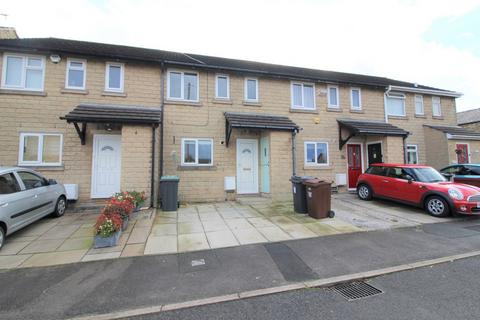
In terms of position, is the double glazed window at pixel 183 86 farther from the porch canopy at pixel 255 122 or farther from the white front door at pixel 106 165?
the white front door at pixel 106 165

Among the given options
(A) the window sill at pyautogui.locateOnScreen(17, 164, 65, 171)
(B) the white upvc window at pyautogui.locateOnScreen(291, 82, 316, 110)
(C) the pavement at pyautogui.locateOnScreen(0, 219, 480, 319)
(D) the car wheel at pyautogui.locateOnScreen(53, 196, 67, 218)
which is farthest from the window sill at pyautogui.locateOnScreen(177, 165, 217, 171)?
(C) the pavement at pyautogui.locateOnScreen(0, 219, 480, 319)

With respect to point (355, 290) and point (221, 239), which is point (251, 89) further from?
point (355, 290)

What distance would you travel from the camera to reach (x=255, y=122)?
938 cm

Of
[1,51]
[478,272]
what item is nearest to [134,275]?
[478,272]

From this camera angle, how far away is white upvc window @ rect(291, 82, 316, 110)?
36.4ft

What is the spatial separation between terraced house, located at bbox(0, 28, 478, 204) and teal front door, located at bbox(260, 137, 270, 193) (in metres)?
0.05

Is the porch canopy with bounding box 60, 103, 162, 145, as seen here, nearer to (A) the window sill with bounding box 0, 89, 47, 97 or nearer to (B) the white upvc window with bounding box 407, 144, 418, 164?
(A) the window sill with bounding box 0, 89, 47, 97

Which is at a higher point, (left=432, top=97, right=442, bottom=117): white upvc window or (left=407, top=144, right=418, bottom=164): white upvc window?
(left=432, top=97, right=442, bottom=117): white upvc window

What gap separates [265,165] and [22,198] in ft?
25.3

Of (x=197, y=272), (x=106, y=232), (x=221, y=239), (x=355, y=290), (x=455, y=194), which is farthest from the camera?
(x=455, y=194)

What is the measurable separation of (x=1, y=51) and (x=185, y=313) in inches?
440

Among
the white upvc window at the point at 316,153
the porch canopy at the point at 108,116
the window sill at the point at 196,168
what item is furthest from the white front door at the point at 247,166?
the porch canopy at the point at 108,116

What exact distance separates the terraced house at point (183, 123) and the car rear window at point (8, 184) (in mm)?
2821

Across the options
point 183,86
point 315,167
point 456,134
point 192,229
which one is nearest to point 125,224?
point 192,229
